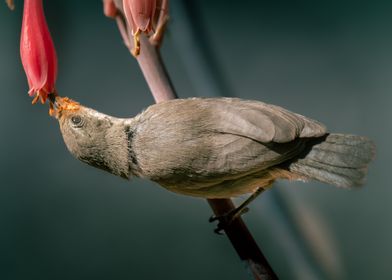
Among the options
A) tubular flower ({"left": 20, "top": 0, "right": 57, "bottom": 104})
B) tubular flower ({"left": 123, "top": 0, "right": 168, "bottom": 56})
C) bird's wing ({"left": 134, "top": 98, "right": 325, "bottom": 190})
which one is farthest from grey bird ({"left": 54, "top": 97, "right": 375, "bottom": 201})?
tubular flower ({"left": 123, "top": 0, "right": 168, "bottom": 56})

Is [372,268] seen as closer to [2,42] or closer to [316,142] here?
[316,142]

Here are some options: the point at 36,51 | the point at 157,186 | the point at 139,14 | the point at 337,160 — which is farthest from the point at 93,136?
the point at 157,186

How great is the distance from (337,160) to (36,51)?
2.10 ft

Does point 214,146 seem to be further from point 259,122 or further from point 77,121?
point 77,121

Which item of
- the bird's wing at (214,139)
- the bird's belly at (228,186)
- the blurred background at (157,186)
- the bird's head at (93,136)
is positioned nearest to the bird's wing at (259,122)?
the bird's wing at (214,139)

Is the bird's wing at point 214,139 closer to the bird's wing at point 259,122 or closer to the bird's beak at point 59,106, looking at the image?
the bird's wing at point 259,122

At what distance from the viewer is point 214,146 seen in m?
1.35

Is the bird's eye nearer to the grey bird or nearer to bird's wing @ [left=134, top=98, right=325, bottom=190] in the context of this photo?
the grey bird

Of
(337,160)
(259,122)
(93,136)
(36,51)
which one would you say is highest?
(36,51)

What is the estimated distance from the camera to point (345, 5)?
9.14 ft

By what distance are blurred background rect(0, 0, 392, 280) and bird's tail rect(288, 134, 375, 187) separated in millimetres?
1293

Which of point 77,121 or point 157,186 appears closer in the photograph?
point 77,121

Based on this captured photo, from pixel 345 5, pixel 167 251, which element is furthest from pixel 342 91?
pixel 167 251

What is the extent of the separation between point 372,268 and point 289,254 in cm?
57
